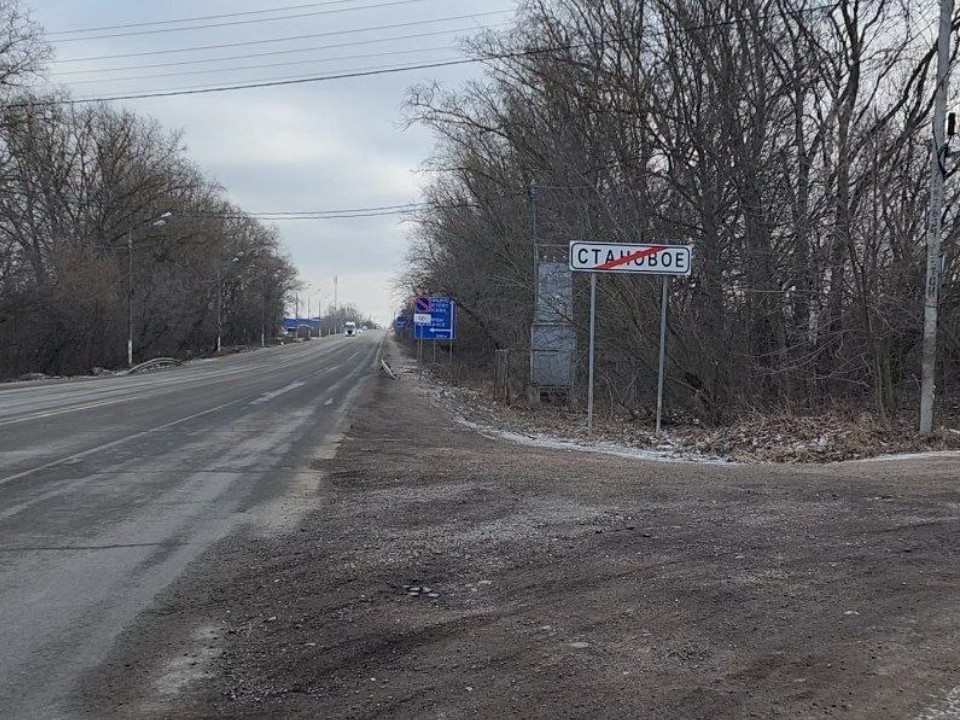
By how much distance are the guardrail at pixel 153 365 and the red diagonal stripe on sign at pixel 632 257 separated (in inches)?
1416

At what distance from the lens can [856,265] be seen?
44.4 ft

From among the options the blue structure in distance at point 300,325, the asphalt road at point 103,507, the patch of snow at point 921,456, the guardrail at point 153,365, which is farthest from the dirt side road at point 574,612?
the blue structure in distance at point 300,325

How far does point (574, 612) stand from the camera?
4348mm

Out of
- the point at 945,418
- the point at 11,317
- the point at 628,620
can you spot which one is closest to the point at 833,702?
the point at 628,620

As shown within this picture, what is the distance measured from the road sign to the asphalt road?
5.31m

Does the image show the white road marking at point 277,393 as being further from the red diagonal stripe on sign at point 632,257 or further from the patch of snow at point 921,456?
the patch of snow at point 921,456

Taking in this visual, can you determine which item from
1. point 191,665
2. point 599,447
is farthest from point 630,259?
point 191,665

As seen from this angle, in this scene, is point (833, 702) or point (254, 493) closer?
point (833, 702)

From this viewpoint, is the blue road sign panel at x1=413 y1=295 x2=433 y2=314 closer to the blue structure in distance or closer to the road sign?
the road sign

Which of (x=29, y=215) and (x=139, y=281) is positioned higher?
(x=29, y=215)

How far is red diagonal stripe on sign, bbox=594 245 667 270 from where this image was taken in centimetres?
1329

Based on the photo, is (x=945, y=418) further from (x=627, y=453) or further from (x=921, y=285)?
(x=627, y=453)

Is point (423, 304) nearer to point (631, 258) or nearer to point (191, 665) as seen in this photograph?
point (631, 258)

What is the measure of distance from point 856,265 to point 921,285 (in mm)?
1238
